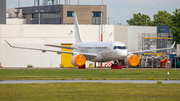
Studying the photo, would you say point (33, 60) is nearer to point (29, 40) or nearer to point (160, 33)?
point (29, 40)

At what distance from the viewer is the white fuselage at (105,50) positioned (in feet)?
154

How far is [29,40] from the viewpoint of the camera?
6225 cm

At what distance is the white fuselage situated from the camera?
4706 centimetres

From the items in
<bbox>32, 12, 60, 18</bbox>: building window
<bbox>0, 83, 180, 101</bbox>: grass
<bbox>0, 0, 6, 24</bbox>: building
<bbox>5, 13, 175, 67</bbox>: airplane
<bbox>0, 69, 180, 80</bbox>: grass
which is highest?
<bbox>32, 12, 60, 18</bbox>: building window

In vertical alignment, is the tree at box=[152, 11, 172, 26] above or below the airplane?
above

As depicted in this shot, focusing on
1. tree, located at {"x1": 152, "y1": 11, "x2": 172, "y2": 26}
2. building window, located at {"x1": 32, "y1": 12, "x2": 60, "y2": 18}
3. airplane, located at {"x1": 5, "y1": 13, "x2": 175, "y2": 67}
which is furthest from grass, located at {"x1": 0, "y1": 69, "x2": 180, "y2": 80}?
tree, located at {"x1": 152, "y1": 11, "x2": 172, "y2": 26}

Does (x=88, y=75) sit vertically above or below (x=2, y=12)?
below

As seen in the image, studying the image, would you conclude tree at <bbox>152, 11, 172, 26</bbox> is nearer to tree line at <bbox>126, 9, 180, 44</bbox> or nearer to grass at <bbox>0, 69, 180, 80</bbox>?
tree line at <bbox>126, 9, 180, 44</bbox>

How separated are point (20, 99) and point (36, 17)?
399 feet

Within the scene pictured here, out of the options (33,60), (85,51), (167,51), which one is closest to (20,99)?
(85,51)

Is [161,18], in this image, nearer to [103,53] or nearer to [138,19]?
[138,19]

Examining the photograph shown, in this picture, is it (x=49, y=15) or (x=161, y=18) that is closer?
(x=49, y=15)

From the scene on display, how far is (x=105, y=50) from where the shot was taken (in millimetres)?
49250

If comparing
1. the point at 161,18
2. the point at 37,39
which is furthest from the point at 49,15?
the point at 37,39
